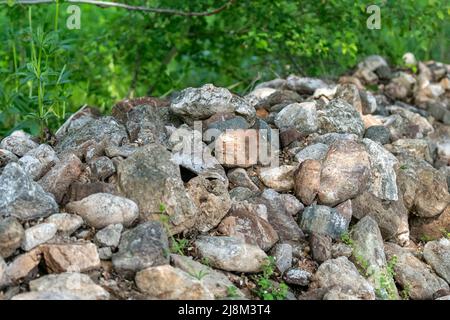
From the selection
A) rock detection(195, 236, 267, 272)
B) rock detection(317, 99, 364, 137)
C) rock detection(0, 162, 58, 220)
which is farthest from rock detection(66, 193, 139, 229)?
rock detection(317, 99, 364, 137)

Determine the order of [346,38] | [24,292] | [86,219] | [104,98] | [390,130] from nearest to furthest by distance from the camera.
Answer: [24,292], [86,219], [390,130], [346,38], [104,98]

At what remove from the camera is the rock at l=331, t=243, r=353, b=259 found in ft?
12.1

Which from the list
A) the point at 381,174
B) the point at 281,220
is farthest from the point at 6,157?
the point at 381,174

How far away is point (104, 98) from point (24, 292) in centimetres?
337

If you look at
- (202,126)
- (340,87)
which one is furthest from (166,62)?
(202,126)

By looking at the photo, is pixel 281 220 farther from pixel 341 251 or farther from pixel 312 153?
pixel 312 153

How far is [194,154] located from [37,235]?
99 centimetres

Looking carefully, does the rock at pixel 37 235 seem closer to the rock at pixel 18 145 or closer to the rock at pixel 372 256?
the rock at pixel 18 145

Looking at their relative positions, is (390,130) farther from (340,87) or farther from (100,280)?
(100,280)

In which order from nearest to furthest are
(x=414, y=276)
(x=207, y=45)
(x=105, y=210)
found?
(x=105, y=210), (x=414, y=276), (x=207, y=45)

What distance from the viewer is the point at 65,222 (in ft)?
10.9

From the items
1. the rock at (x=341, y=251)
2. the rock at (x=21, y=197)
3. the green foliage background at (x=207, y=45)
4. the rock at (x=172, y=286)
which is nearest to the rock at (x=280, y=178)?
the rock at (x=341, y=251)

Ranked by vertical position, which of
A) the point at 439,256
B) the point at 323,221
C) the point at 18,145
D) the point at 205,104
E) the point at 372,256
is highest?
the point at 205,104
